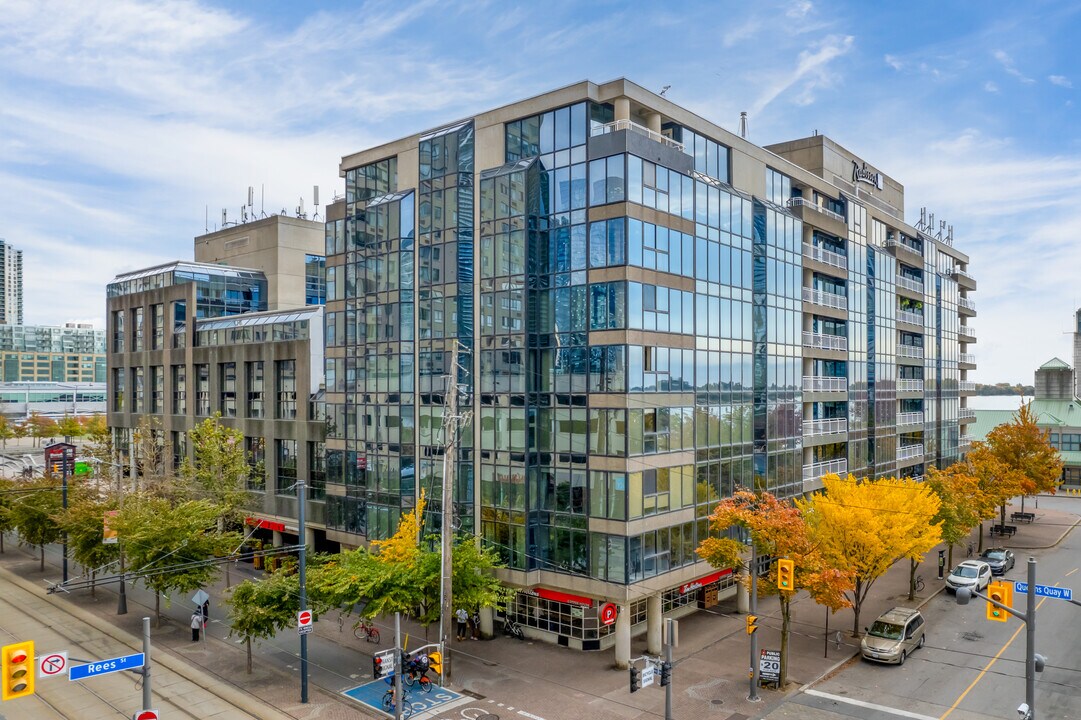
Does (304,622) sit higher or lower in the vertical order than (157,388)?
lower

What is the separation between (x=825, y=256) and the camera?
4547 cm

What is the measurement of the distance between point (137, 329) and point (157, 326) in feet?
12.5

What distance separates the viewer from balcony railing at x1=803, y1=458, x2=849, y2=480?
144 feet

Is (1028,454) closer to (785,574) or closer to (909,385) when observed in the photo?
(909,385)

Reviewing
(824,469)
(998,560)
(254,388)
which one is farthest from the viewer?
(254,388)

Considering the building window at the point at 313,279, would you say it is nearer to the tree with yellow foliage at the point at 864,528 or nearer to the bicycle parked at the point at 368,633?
the bicycle parked at the point at 368,633

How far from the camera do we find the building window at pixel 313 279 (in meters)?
67.8

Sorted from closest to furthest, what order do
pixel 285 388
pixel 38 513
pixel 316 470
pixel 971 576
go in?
pixel 971 576
pixel 38 513
pixel 316 470
pixel 285 388

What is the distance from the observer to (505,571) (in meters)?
32.8

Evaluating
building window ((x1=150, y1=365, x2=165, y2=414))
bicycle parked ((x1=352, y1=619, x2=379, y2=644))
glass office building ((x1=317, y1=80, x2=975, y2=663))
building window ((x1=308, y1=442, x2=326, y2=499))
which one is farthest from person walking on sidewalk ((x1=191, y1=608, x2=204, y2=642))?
building window ((x1=150, y1=365, x2=165, y2=414))

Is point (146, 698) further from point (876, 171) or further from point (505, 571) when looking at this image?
point (876, 171)

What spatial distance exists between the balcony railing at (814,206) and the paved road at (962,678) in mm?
22770

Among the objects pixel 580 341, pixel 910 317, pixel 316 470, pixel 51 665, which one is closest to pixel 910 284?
pixel 910 317

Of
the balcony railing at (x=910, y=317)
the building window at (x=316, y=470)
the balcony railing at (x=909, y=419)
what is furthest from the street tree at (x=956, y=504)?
the building window at (x=316, y=470)
